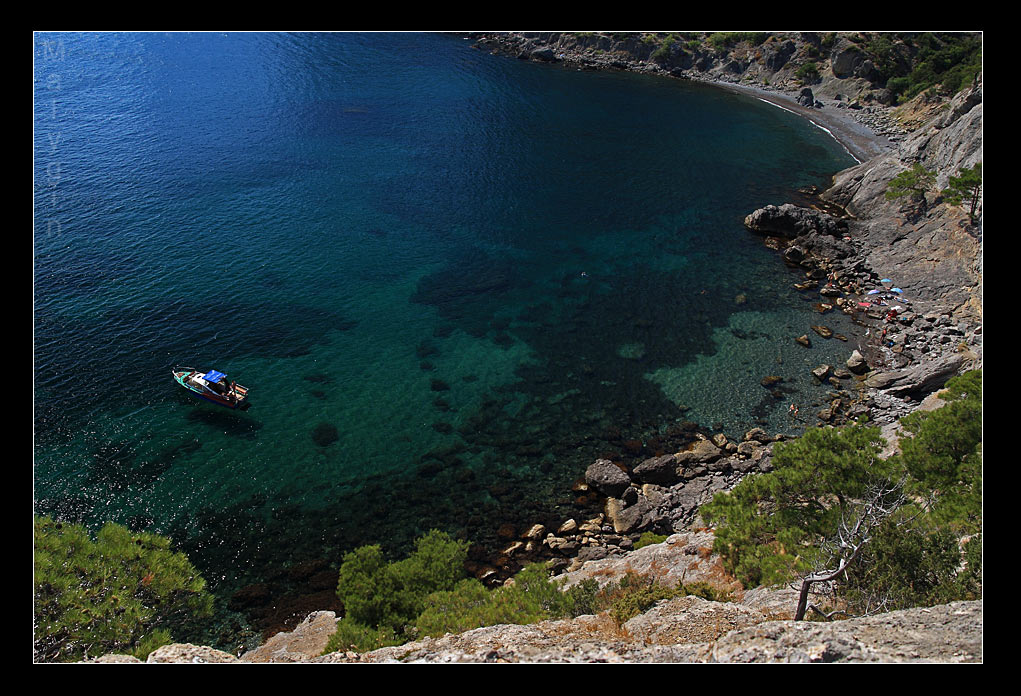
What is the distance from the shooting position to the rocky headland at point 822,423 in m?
19.9

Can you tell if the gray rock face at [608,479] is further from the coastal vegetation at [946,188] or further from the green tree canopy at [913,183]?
the green tree canopy at [913,183]

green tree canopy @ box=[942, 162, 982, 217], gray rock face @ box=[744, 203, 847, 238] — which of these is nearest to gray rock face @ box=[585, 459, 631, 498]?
gray rock face @ box=[744, 203, 847, 238]

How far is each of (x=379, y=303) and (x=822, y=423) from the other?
4090cm

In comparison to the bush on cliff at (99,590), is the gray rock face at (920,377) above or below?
above

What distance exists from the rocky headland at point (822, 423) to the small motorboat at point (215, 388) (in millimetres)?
19435

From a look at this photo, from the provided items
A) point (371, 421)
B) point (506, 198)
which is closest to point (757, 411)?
point (371, 421)

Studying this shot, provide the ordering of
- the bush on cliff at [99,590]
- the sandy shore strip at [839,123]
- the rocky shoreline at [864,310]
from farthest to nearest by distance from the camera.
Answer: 1. the sandy shore strip at [839,123]
2. the rocky shoreline at [864,310]
3. the bush on cliff at [99,590]

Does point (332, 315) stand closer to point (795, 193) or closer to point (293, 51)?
point (795, 193)

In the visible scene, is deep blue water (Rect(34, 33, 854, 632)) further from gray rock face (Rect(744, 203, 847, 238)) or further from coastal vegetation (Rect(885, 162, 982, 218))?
coastal vegetation (Rect(885, 162, 982, 218))

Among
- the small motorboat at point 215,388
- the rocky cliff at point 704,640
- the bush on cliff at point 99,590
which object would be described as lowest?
the small motorboat at point 215,388

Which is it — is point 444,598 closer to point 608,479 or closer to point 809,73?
point 608,479

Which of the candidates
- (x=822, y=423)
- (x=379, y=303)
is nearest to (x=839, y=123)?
(x=822, y=423)

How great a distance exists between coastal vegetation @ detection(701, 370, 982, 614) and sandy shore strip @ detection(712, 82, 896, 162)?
81.1 meters

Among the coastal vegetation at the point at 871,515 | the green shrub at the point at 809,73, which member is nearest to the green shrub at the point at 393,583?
the coastal vegetation at the point at 871,515
